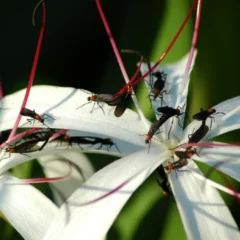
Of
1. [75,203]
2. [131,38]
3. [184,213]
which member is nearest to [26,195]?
[75,203]

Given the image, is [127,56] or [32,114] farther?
[127,56]

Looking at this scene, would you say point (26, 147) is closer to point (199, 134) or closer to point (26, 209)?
point (26, 209)

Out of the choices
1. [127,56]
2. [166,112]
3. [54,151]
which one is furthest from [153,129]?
[127,56]

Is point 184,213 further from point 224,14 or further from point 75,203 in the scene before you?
point 224,14

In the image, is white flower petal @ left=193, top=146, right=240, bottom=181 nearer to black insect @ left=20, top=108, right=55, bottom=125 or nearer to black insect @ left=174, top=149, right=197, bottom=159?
black insect @ left=174, top=149, right=197, bottom=159

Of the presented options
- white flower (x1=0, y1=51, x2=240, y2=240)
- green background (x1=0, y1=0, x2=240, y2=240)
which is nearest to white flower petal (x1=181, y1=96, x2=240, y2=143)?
white flower (x1=0, y1=51, x2=240, y2=240)
